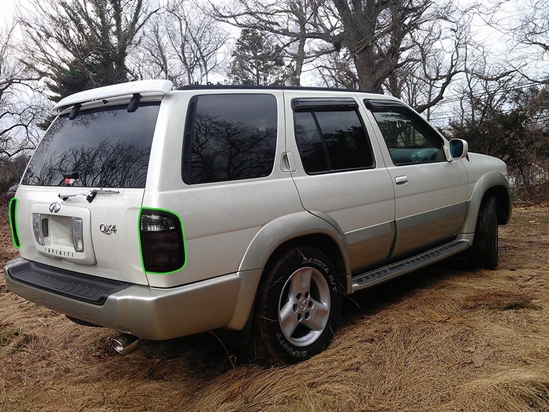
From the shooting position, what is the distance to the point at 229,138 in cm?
277

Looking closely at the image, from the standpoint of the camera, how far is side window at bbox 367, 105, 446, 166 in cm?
392

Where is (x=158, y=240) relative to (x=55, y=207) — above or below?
below

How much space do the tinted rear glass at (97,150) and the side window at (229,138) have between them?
0.23 m

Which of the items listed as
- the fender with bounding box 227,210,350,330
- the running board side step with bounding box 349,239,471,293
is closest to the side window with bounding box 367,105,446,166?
the running board side step with bounding box 349,239,471,293

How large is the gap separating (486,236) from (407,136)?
1.41 metres

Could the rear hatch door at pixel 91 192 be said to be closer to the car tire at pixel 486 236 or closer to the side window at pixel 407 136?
the side window at pixel 407 136

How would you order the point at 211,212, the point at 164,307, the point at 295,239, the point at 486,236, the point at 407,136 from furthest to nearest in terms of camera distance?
the point at 486,236 < the point at 407,136 < the point at 295,239 < the point at 211,212 < the point at 164,307

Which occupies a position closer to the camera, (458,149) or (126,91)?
(126,91)

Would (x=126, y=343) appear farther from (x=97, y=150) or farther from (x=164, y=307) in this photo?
(x=97, y=150)

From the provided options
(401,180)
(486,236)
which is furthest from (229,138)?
(486,236)

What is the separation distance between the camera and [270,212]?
2.80 meters

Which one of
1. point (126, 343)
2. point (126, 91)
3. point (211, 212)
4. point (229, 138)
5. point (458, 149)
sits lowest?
point (126, 343)

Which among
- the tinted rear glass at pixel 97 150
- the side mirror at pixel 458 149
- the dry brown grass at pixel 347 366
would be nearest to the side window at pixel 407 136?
the side mirror at pixel 458 149

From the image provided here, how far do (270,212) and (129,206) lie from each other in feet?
2.70
